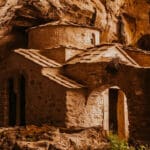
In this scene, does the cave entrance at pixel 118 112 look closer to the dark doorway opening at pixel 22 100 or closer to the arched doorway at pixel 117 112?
the arched doorway at pixel 117 112

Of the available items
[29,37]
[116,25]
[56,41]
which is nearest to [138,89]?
[56,41]

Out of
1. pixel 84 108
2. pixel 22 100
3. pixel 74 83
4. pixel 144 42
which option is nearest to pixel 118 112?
pixel 84 108

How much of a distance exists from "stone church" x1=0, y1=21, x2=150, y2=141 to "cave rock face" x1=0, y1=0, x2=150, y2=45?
30.0 inches

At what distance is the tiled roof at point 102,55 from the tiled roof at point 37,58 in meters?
0.90

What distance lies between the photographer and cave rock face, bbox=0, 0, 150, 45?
801 inches

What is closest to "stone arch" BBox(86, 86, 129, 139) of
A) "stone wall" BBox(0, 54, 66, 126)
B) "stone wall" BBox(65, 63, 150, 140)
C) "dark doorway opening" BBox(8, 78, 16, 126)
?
"stone wall" BBox(65, 63, 150, 140)

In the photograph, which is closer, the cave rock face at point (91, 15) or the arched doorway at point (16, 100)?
the cave rock face at point (91, 15)

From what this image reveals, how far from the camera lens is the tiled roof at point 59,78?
18.4 metres

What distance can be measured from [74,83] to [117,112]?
454 centimetres

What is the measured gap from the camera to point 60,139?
42.4ft

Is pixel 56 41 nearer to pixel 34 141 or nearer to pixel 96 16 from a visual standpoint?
pixel 96 16

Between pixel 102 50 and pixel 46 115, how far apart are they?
13.8 feet

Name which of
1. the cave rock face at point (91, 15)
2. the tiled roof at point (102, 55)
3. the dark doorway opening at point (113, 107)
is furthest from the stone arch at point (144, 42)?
the tiled roof at point (102, 55)

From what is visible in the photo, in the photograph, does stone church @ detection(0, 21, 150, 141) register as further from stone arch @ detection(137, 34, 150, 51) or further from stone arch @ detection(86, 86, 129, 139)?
stone arch @ detection(137, 34, 150, 51)
